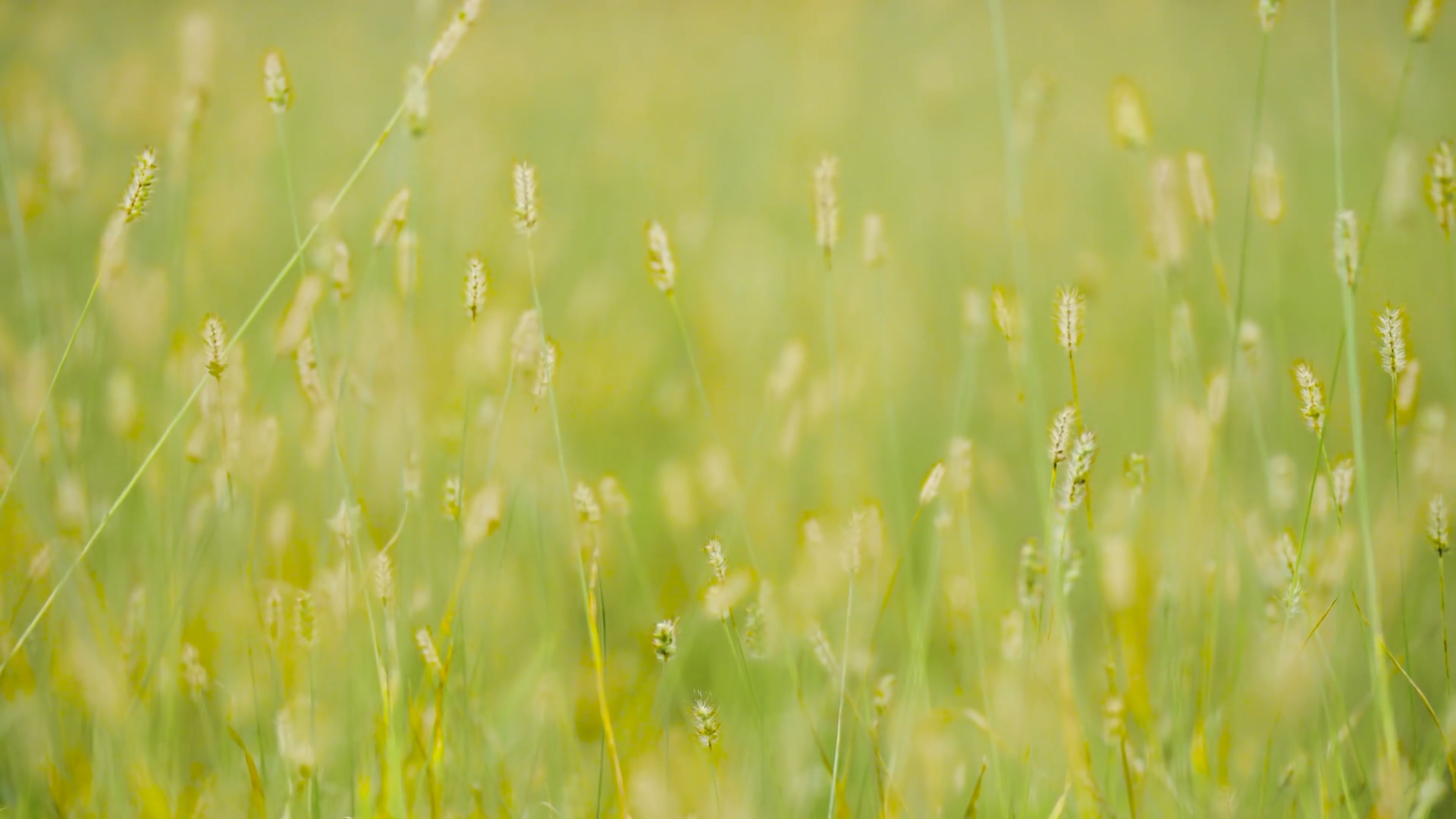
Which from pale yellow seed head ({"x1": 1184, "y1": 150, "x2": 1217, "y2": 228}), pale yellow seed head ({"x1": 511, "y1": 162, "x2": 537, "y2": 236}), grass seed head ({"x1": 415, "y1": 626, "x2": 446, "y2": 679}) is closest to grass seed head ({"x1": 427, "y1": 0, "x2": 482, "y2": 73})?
pale yellow seed head ({"x1": 511, "y1": 162, "x2": 537, "y2": 236})

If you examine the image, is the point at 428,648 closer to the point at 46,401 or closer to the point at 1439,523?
the point at 46,401

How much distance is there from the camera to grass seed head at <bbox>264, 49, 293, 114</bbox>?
81 centimetres

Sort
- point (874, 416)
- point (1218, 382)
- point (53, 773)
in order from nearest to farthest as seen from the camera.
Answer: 1. point (53, 773)
2. point (1218, 382)
3. point (874, 416)

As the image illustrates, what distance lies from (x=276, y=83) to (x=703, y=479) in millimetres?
644

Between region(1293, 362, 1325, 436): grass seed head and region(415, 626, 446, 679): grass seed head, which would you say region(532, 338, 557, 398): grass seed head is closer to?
region(415, 626, 446, 679): grass seed head

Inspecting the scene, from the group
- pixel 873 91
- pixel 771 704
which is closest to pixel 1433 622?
pixel 771 704

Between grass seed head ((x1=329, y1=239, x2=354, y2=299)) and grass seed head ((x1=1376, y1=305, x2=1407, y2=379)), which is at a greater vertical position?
grass seed head ((x1=329, y1=239, x2=354, y2=299))

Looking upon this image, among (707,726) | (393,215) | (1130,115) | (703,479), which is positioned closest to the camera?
(707,726)

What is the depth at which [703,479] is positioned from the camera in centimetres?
118

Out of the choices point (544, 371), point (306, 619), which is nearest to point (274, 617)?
point (306, 619)

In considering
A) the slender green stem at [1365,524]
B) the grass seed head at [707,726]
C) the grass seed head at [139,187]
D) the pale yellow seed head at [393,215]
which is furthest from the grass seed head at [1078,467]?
the grass seed head at [139,187]

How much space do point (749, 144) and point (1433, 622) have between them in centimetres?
210

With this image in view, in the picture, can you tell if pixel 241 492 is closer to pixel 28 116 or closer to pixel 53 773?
pixel 53 773

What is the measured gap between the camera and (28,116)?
1.62 metres
